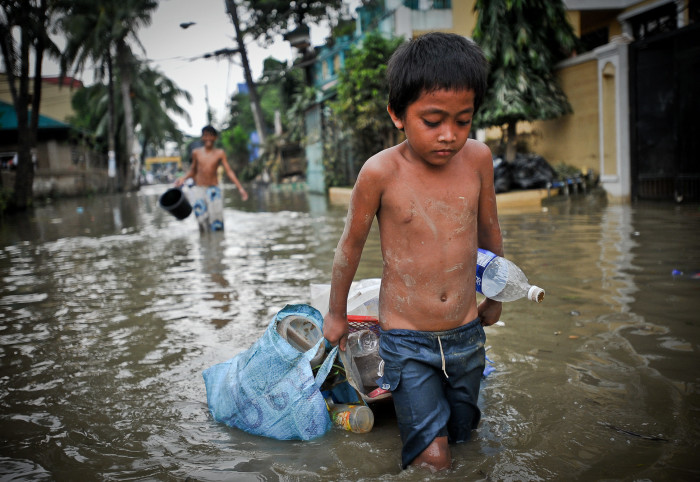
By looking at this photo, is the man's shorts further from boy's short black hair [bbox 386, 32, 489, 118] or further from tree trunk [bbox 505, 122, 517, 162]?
boy's short black hair [bbox 386, 32, 489, 118]

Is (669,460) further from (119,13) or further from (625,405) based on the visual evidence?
(119,13)

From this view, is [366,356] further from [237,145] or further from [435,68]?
[237,145]

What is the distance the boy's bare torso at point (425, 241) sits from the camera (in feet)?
7.12

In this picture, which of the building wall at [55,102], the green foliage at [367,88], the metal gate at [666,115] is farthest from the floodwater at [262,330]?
the building wall at [55,102]

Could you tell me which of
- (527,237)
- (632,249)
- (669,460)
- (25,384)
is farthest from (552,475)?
(527,237)

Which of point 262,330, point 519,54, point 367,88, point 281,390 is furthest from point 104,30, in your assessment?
point 281,390

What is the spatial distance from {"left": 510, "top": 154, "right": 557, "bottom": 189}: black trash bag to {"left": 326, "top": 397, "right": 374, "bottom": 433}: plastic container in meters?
11.2

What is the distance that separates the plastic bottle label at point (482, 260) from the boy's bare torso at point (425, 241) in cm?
23

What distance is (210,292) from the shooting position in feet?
17.2

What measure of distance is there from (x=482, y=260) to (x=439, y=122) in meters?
0.69

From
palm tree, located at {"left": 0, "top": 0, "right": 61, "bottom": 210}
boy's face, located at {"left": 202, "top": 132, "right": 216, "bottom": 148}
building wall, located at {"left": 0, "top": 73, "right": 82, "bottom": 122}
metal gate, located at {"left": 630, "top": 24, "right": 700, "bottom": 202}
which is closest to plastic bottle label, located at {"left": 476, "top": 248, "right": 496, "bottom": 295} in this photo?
boy's face, located at {"left": 202, "top": 132, "right": 216, "bottom": 148}

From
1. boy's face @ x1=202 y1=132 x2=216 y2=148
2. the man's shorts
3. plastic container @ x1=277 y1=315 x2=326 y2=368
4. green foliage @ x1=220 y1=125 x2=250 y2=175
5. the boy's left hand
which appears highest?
green foliage @ x1=220 y1=125 x2=250 y2=175

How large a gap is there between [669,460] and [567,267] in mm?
3454

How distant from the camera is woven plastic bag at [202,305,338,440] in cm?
236
